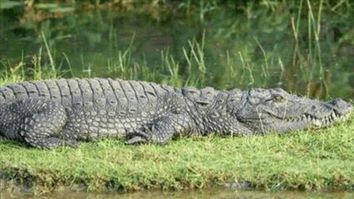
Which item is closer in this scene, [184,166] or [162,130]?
[184,166]

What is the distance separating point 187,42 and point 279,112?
6.69 m

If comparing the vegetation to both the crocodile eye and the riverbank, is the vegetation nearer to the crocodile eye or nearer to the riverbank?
the riverbank

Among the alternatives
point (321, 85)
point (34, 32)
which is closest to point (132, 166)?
point (321, 85)

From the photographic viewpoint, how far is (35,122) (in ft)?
25.2

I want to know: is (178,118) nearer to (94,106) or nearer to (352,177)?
(94,106)

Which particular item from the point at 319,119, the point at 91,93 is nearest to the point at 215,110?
the point at 319,119

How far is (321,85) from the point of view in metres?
11.5

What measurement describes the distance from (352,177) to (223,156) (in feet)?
3.82

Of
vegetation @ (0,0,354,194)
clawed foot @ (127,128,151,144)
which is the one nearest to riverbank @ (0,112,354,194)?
vegetation @ (0,0,354,194)

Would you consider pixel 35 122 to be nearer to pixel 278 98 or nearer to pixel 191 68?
pixel 278 98

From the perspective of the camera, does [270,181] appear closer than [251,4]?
Yes

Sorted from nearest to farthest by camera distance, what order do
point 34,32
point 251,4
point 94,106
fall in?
point 94,106 < point 34,32 < point 251,4

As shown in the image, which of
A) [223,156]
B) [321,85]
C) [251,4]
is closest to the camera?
[223,156]

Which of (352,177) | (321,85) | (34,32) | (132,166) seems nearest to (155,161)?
(132,166)
